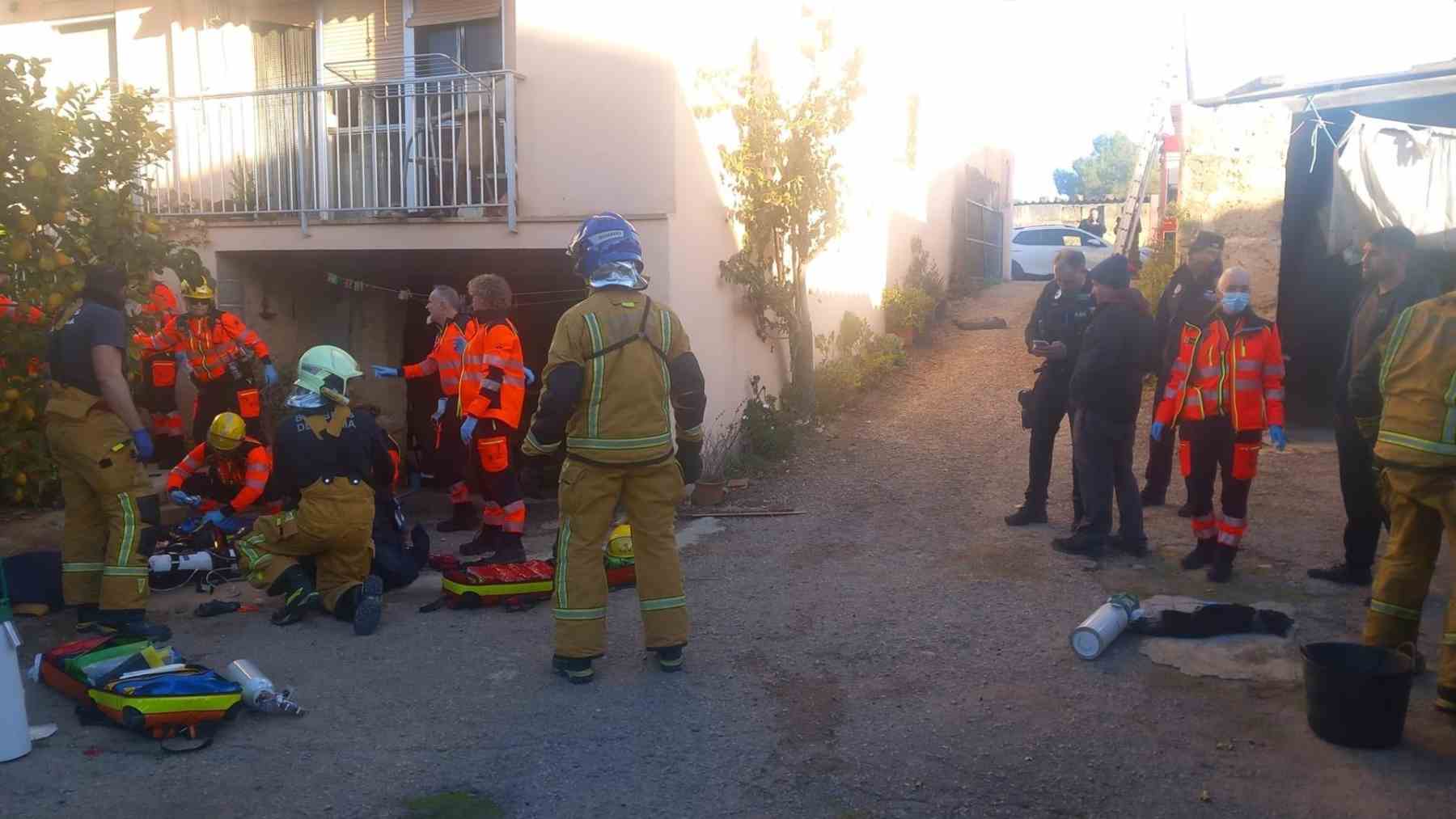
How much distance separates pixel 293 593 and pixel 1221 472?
512 centimetres

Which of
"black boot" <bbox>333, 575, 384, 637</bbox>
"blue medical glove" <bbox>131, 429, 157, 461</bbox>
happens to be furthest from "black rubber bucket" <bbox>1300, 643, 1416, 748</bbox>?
"blue medical glove" <bbox>131, 429, 157, 461</bbox>

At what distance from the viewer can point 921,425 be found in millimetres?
10766

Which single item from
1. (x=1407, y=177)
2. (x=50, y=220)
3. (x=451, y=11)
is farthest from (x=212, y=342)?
(x=1407, y=177)

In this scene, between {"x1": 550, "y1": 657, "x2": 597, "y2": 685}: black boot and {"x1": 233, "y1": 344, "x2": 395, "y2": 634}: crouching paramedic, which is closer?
{"x1": 550, "y1": 657, "x2": 597, "y2": 685}: black boot

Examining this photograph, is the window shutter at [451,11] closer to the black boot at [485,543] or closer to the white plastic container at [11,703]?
the black boot at [485,543]

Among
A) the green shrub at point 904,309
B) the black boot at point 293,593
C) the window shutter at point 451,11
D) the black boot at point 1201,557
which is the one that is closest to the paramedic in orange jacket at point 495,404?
the black boot at point 293,593

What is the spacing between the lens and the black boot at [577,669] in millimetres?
A: 4969

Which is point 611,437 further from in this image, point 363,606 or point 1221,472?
point 1221,472

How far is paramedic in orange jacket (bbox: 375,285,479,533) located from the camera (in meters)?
7.71

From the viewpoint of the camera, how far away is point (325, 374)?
5766 mm

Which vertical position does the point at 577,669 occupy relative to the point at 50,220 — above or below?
below

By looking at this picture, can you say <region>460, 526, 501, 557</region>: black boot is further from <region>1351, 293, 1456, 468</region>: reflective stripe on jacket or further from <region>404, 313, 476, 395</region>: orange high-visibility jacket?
<region>1351, 293, 1456, 468</region>: reflective stripe on jacket

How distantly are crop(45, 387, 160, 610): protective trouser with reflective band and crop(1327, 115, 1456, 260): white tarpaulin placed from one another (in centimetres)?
783

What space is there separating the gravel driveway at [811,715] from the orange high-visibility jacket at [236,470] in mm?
817
